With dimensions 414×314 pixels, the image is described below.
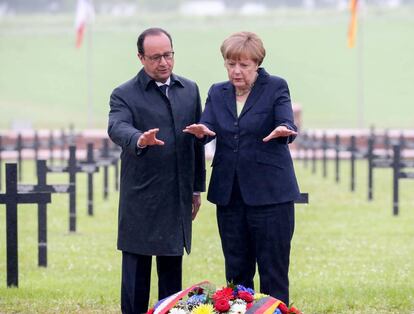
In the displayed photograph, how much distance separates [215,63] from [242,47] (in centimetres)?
6642

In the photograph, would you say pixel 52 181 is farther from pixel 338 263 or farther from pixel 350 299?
pixel 350 299

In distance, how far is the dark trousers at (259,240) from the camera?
850cm

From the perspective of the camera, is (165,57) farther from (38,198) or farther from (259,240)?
(38,198)

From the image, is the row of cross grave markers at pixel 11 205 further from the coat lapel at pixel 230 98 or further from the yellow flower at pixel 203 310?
the yellow flower at pixel 203 310

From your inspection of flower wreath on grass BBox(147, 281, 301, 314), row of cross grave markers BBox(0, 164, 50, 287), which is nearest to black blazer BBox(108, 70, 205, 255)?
flower wreath on grass BBox(147, 281, 301, 314)

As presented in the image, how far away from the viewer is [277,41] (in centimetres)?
8200

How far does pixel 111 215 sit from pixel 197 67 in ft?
171

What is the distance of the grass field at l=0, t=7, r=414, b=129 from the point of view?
6475 centimetres

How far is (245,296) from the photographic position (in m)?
7.83

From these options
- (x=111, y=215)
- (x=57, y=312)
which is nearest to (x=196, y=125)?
(x=57, y=312)

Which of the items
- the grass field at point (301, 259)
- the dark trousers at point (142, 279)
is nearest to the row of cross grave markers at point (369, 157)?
the grass field at point (301, 259)

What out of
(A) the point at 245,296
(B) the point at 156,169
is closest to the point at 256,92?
(B) the point at 156,169

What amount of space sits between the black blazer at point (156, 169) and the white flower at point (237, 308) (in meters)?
1.09

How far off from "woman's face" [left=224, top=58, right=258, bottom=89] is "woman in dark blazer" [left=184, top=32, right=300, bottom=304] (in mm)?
11
